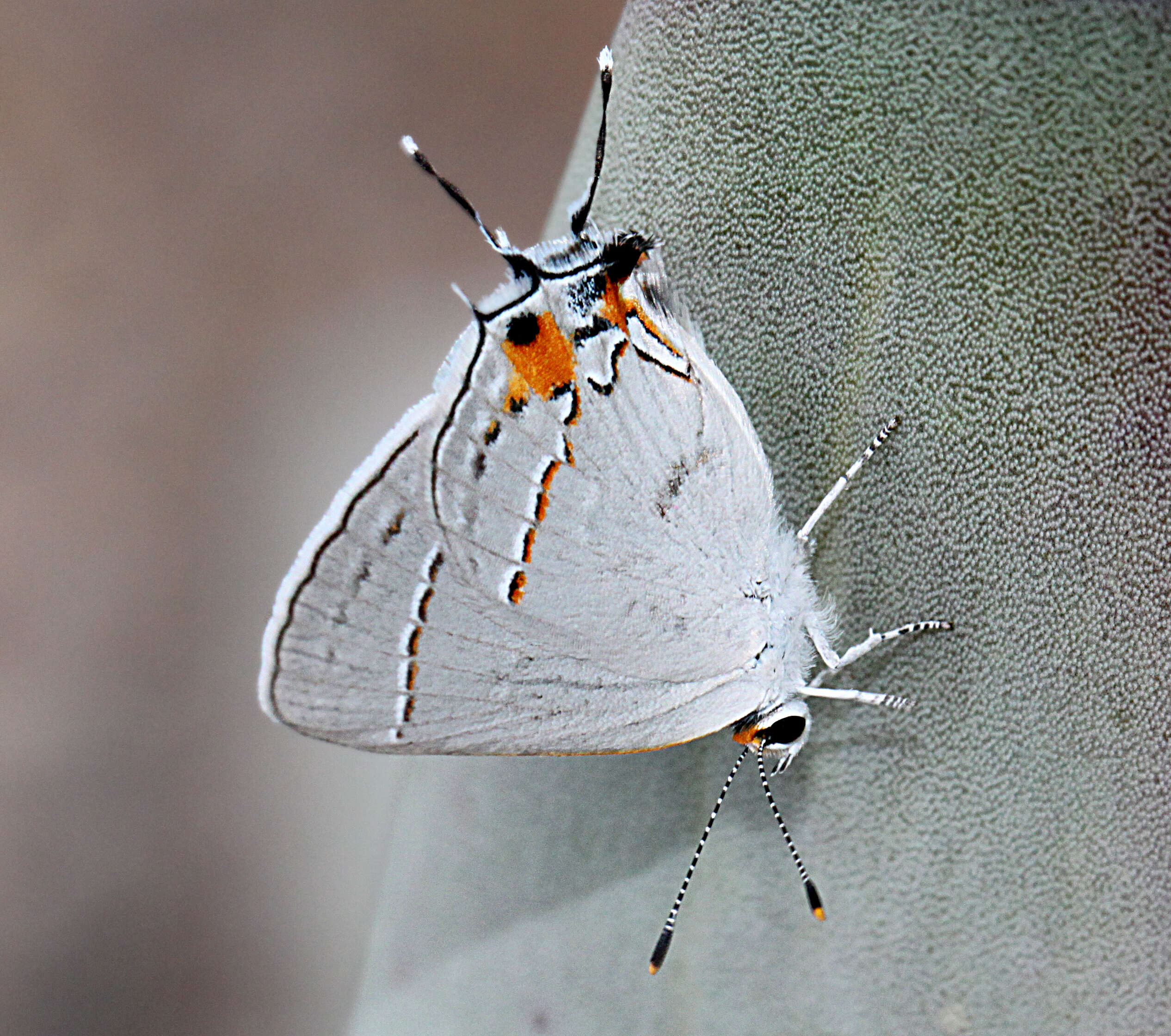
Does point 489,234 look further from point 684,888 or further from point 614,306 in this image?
point 684,888

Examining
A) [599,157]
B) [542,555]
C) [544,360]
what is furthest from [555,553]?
[599,157]

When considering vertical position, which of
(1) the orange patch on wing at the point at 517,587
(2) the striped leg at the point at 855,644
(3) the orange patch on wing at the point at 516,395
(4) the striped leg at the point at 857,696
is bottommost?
(4) the striped leg at the point at 857,696

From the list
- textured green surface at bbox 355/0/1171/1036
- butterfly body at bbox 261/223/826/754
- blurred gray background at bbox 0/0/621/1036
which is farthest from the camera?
blurred gray background at bbox 0/0/621/1036

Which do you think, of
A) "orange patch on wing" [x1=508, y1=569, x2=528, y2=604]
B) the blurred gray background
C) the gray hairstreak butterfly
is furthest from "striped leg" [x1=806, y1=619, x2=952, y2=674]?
the blurred gray background

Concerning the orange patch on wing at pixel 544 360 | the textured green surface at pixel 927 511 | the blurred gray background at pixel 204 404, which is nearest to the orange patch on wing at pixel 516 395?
the orange patch on wing at pixel 544 360

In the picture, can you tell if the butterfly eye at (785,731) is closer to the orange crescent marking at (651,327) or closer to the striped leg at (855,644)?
the striped leg at (855,644)

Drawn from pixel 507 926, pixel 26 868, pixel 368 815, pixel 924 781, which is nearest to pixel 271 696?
pixel 507 926

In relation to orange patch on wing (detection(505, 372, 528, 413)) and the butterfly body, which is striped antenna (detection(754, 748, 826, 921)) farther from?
orange patch on wing (detection(505, 372, 528, 413))
